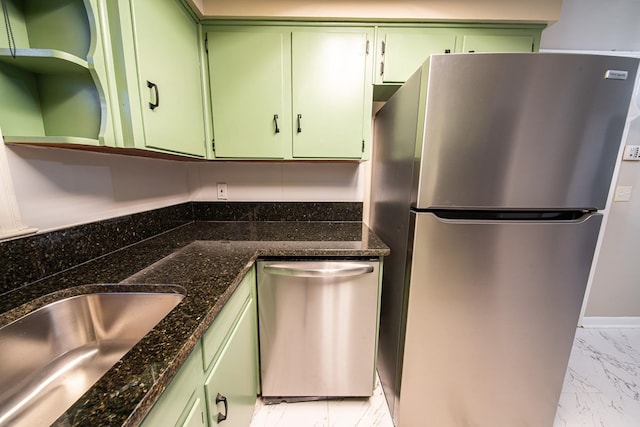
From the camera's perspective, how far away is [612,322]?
184 centimetres

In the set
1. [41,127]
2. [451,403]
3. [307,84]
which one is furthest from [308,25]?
[451,403]

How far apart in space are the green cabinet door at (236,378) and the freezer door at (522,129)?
0.87 meters

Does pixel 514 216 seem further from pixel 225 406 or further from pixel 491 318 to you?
pixel 225 406

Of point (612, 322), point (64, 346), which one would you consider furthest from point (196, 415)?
point (612, 322)

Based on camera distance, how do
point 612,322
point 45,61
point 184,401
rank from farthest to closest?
1. point 612,322
2. point 45,61
3. point 184,401

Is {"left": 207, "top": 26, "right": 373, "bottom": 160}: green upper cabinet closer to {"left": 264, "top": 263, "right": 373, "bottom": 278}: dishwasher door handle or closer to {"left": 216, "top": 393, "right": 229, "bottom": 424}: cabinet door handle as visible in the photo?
{"left": 264, "top": 263, "right": 373, "bottom": 278}: dishwasher door handle

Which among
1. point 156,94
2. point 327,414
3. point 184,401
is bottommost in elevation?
point 327,414

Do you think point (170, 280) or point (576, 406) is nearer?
point (170, 280)

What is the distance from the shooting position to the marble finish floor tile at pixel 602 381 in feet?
3.92

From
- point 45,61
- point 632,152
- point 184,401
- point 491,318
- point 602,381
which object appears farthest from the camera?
point 632,152

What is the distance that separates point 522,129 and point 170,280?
1333mm

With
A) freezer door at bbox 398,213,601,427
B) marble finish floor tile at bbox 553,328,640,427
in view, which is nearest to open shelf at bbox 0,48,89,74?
freezer door at bbox 398,213,601,427

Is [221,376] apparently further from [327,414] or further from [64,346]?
[327,414]

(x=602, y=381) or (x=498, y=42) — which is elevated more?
(x=498, y=42)
